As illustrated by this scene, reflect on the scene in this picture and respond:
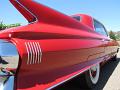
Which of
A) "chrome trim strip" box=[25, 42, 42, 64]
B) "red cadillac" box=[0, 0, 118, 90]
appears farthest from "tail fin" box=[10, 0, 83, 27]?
"chrome trim strip" box=[25, 42, 42, 64]

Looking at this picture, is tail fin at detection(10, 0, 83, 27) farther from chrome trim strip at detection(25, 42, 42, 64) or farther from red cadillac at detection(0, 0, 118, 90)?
chrome trim strip at detection(25, 42, 42, 64)

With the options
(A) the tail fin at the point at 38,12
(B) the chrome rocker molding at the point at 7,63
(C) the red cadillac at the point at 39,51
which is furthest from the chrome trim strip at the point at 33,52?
(A) the tail fin at the point at 38,12

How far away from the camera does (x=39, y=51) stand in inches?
102

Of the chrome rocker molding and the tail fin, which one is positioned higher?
the tail fin

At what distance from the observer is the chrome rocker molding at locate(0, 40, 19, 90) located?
2357 mm

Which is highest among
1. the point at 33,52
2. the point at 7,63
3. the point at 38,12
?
the point at 38,12

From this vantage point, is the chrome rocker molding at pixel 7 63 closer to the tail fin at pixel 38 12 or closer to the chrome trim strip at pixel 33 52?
the chrome trim strip at pixel 33 52

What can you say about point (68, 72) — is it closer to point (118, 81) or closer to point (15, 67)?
point (15, 67)

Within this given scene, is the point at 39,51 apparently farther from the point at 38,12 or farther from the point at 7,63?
the point at 38,12

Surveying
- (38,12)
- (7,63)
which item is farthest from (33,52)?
(38,12)

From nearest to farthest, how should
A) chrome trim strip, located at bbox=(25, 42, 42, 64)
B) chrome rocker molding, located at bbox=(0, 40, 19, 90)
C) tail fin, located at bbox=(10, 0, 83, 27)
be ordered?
1. chrome rocker molding, located at bbox=(0, 40, 19, 90)
2. chrome trim strip, located at bbox=(25, 42, 42, 64)
3. tail fin, located at bbox=(10, 0, 83, 27)

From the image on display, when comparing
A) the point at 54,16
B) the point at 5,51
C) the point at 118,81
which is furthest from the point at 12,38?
the point at 118,81

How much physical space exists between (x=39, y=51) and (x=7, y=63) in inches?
14.7

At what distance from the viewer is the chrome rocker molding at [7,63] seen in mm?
2357
